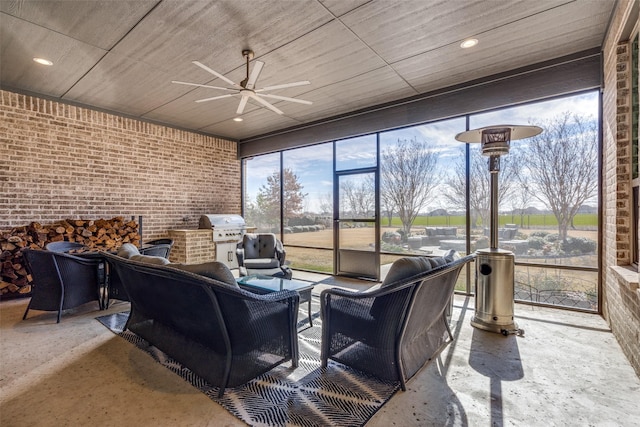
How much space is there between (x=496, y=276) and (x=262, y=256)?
3346 mm

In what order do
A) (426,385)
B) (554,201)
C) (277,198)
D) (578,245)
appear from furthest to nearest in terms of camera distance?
(277,198), (554,201), (578,245), (426,385)

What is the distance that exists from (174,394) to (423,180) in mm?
4009

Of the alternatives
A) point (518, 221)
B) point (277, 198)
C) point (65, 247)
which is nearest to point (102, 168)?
point (65, 247)

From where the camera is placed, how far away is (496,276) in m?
3.04

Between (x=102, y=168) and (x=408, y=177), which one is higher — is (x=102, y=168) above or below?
above

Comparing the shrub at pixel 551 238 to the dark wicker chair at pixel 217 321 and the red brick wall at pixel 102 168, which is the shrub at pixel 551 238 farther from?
the red brick wall at pixel 102 168

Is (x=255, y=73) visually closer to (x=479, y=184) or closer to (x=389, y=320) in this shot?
(x=389, y=320)

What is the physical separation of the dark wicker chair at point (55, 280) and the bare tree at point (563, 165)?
5210 mm

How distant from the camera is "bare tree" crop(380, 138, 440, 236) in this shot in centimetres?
464

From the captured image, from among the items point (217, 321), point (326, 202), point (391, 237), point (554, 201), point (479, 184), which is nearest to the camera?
point (217, 321)

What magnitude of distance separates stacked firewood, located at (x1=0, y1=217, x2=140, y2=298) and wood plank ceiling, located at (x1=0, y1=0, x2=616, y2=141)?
6.10 feet

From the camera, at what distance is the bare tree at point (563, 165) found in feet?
11.4

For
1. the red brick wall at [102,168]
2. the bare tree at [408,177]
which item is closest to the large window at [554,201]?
the bare tree at [408,177]

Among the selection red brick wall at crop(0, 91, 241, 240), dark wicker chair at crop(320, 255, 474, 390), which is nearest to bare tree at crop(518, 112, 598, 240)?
dark wicker chair at crop(320, 255, 474, 390)
